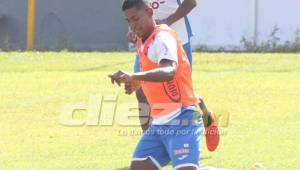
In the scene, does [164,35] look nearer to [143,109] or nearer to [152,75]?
[152,75]

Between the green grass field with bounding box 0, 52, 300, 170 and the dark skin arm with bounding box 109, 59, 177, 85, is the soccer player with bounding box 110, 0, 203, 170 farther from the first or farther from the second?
the green grass field with bounding box 0, 52, 300, 170

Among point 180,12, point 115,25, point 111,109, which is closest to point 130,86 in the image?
point 180,12

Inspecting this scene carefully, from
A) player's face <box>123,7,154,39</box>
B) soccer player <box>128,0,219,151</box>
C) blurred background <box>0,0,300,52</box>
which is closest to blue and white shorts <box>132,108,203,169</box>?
player's face <box>123,7,154,39</box>

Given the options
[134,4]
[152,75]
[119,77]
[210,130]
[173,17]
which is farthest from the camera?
[173,17]

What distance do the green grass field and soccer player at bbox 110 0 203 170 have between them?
6.31ft

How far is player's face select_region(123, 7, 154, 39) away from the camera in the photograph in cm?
582

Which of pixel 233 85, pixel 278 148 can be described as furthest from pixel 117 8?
pixel 278 148

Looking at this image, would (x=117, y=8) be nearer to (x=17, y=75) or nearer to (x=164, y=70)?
(x=17, y=75)

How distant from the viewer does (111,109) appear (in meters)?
11.4

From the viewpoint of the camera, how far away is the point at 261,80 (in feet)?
45.8

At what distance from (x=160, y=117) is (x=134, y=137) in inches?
134

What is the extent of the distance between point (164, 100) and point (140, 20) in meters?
0.59

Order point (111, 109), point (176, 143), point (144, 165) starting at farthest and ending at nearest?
point (111, 109), point (144, 165), point (176, 143)

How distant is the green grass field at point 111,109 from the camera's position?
332 inches
